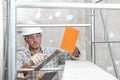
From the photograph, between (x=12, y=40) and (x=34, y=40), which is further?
(x=34, y=40)

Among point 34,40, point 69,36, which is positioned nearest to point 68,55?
point 34,40

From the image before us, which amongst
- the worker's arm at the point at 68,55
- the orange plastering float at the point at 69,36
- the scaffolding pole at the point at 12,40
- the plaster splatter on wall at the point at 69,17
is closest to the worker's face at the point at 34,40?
the worker's arm at the point at 68,55

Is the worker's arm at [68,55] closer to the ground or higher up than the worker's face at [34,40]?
closer to the ground

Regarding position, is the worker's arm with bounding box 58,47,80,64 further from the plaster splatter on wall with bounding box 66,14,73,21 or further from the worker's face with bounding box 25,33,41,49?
the plaster splatter on wall with bounding box 66,14,73,21

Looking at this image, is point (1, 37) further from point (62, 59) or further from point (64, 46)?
point (62, 59)

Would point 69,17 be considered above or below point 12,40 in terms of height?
above

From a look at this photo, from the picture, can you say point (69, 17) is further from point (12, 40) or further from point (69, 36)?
point (12, 40)

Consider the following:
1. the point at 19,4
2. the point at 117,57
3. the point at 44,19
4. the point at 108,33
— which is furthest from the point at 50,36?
the point at 19,4

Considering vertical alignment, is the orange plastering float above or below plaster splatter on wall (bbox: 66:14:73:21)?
below

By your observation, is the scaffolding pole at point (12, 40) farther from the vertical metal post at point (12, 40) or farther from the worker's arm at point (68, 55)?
the worker's arm at point (68, 55)

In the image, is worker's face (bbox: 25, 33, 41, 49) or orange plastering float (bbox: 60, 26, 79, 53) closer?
orange plastering float (bbox: 60, 26, 79, 53)

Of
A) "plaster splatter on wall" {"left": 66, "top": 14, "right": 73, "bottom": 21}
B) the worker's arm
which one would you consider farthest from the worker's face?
"plaster splatter on wall" {"left": 66, "top": 14, "right": 73, "bottom": 21}

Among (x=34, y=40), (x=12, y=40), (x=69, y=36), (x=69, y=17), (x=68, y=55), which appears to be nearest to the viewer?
(x=12, y=40)

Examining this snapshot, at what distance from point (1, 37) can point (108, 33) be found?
41.2 inches
